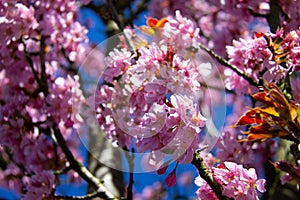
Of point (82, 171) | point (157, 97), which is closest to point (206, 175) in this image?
point (157, 97)

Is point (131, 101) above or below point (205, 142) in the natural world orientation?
above

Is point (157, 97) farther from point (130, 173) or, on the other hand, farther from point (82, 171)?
point (82, 171)

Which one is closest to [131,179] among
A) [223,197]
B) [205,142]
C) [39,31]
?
[205,142]

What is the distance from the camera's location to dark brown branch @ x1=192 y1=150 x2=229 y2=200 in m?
1.51

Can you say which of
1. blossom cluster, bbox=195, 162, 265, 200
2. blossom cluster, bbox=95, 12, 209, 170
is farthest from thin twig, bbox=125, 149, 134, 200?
blossom cluster, bbox=195, 162, 265, 200

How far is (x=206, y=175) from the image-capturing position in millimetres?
1513

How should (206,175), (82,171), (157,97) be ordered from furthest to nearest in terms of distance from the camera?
1. (82,171)
2. (157,97)
3. (206,175)

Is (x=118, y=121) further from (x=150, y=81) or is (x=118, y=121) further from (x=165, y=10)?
(x=165, y=10)

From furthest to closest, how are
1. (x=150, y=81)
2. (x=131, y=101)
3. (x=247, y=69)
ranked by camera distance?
(x=247, y=69) < (x=131, y=101) < (x=150, y=81)

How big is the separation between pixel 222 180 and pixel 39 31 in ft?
5.26

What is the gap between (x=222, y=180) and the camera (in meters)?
1.57

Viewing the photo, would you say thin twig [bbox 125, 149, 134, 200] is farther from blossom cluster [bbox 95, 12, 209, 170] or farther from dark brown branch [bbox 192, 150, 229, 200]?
dark brown branch [bbox 192, 150, 229, 200]

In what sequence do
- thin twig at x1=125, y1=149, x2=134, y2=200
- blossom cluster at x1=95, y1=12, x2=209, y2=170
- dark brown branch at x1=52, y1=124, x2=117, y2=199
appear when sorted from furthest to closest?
dark brown branch at x1=52, y1=124, x2=117, y2=199 < thin twig at x1=125, y1=149, x2=134, y2=200 < blossom cluster at x1=95, y1=12, x2=209, y2=170

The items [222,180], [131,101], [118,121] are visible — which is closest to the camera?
[222,180]
